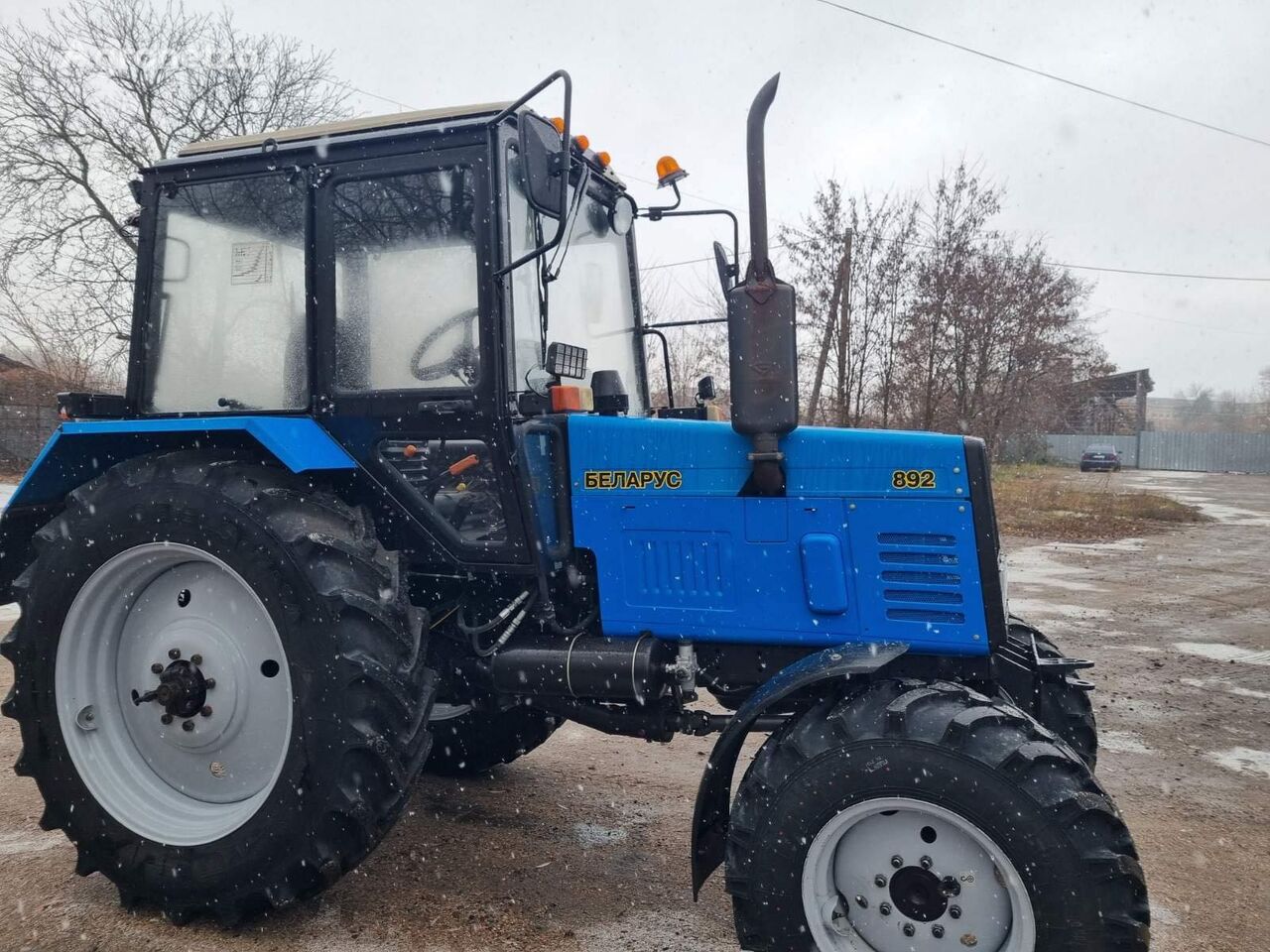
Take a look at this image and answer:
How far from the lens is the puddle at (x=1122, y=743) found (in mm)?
4789

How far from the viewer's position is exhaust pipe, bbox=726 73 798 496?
245 centimetres

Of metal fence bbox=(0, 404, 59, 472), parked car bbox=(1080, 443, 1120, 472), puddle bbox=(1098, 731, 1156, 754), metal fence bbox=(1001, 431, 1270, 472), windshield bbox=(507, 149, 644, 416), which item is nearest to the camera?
windshield bbox=(507, 149, 644, 416)

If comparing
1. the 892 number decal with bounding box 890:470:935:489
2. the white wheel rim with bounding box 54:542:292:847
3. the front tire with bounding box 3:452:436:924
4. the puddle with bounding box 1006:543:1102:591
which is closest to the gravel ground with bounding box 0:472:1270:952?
the front tire with bounding box 3:452:436:924

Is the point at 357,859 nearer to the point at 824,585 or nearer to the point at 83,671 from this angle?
the point at 83,671

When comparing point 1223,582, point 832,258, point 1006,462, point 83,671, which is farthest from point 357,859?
point 1006,462

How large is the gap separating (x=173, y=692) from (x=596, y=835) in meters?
1.71

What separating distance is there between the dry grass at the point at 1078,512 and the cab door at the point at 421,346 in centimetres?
1311

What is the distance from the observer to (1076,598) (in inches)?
361

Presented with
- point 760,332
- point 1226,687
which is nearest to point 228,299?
point 760,332

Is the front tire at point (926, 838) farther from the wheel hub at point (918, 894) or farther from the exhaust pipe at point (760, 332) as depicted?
the exhaust pipe at point (760, 332)

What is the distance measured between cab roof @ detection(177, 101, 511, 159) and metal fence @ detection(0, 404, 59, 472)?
18.3 meters

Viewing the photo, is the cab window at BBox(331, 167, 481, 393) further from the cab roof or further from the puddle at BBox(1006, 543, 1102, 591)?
the puddle at BBox(1006, 543, 1102, 591)

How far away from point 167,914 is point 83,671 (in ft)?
2.93

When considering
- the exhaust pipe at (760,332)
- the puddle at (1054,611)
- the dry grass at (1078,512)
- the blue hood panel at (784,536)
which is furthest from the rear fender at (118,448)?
the dry grass at (1078,512)
